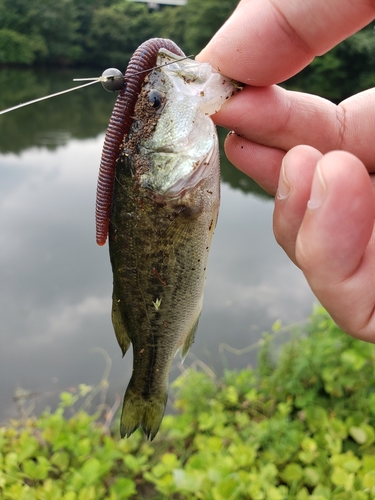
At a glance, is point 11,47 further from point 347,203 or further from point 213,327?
point 347,203

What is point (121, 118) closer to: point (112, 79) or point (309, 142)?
point (112, 79)

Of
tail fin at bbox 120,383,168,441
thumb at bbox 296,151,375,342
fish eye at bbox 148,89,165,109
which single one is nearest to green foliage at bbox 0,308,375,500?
tail fin at bbox 120,383,168,441

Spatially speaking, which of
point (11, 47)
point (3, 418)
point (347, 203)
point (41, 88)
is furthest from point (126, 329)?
point (11, 47)

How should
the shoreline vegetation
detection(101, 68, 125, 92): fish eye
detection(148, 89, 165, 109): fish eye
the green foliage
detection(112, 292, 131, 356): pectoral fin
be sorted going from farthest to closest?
1. the shoreline vegetation
2. the green foliage
3. detection(112, 292, 131, 356): pectoral fin
4. detection(148, 89, 165, 109): fish eye
5. detection(101, 68, 125, 92): fish eye

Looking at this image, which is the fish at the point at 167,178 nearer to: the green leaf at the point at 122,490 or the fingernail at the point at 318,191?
the fingernail at the point at 318,191

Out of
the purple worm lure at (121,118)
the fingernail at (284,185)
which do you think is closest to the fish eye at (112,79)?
the purple worm lure at (121,118)

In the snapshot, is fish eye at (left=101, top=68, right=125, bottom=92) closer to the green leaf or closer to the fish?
the fish
